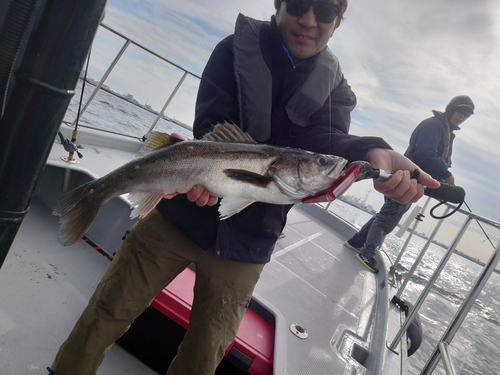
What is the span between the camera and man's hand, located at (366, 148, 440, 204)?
193 centimetres

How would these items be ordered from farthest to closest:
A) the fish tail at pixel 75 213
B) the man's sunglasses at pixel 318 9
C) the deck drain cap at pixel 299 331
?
the deck drain cap at pixel 299 331
the man's sunglasses at pixel 318 9
the fish tail at pixel 75 213

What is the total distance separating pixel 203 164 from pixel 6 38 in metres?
1.36

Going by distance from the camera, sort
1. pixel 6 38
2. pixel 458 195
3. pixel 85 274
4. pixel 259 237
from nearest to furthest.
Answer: pixel 6 38 → pixel 458 195 → pixel 259 237 → pixel 85 274

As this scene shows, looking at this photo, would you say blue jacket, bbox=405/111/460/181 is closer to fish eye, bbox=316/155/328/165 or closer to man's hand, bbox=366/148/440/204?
man's hand, bbox=366/148/440/204

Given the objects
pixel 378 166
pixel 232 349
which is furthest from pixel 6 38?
pixel 232 349

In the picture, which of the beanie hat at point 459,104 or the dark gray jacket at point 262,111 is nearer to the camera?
the dark gray jacket at point 262,111

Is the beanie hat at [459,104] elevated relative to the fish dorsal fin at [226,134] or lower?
elevated

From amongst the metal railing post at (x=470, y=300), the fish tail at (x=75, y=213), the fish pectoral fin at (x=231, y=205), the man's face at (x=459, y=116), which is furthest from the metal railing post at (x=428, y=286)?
the man's face at (x=459, y=116)

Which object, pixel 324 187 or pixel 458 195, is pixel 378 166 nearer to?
pixel 324 187

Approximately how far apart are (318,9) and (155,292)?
2.83m

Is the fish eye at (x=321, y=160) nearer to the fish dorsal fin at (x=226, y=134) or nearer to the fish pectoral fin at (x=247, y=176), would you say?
the fish pectoral fin at (x=247, y=176)

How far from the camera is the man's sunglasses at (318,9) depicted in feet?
8.14

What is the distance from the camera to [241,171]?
2178 mm

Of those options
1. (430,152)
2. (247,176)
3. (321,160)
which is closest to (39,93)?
(247,176)
